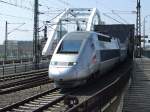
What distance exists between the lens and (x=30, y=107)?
47.9 feet

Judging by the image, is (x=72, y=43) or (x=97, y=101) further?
(x=72, y=43)

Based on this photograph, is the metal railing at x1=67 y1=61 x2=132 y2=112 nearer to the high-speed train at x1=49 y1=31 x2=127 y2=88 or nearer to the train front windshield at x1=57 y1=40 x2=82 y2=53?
the high-speed train at x1=49 y1=31 x2=127 y2=88

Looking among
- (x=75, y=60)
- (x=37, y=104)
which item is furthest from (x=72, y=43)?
(x=37, y=104)

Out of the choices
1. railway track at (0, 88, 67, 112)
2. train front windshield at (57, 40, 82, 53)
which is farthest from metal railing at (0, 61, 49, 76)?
railway track at (0, 88, 67, 112)

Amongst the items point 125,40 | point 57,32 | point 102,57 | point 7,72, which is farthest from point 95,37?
point 57,32

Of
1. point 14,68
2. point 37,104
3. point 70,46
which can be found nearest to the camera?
point 37,104

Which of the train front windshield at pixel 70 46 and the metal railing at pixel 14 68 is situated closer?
the train front windshield at pixel 70 46

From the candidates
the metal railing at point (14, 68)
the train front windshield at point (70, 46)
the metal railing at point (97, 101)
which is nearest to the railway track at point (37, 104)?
the metal railing at point (97, 101)

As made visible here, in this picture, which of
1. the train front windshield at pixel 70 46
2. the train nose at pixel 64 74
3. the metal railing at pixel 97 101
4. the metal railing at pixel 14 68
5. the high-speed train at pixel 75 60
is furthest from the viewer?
the metal railing at pixel 14 68

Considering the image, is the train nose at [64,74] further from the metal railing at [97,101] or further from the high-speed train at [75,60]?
the metal railing at [97,101]

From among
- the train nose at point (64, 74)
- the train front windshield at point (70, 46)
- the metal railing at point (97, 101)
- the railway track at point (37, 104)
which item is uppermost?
the train front windshield at point (70, 46)

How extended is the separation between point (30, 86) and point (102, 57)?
16.5ft

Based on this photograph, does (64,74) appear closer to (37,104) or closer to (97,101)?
(37,104)

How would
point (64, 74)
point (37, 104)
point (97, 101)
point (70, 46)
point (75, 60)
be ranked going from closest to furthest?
1. point (97, 101)
2. point (37, 104)
3. point (64, 74)
4. point (75, 60)
5. point (70, 46)
